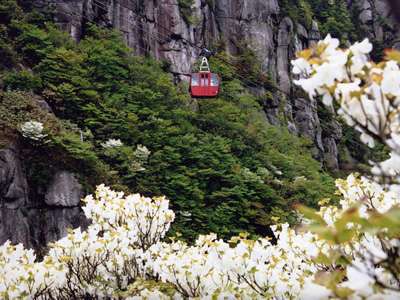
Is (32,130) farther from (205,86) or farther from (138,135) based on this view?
(205,86)

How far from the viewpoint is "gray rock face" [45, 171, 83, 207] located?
865 centimetres

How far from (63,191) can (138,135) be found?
3.53 m

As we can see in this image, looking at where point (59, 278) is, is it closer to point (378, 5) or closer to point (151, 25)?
point (151, 25)

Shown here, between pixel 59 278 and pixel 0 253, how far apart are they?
2.22ft

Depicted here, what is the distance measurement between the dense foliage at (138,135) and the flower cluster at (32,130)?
22 centimetres

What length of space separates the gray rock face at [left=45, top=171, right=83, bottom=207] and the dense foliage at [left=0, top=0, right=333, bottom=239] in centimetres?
22

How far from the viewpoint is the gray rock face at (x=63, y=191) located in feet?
28.4

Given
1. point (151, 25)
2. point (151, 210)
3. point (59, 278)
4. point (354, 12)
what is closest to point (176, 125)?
point (151, 25)

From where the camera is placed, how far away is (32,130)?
8734 millimetres

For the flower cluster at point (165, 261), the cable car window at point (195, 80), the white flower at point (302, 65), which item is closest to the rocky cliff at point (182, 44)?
the cable car window at point (195, 80)

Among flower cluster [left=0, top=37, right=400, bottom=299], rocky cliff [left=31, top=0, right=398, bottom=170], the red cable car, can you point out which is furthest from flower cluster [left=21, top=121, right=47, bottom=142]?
rocky cliff [left=31, top=0, right=398, bottom=170]

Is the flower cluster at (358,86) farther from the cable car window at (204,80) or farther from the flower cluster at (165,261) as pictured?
the cable car window at (204,80)

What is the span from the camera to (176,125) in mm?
13453

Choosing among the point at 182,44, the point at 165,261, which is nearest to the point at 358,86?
the point at 165,261
